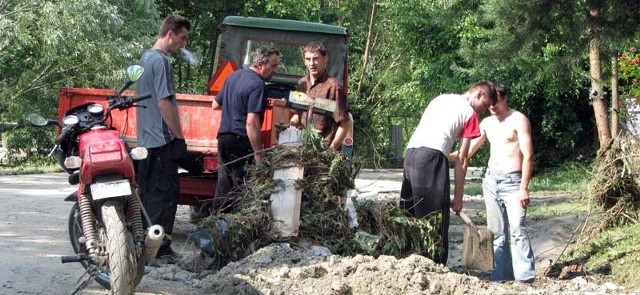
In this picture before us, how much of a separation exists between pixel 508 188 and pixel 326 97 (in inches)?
77.9

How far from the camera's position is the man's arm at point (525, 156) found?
8328 millimetres

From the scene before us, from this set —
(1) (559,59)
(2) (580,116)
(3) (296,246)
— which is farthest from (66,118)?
(2) (580,116)

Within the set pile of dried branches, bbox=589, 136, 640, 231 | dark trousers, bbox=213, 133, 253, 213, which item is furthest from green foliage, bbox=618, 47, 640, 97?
dark trousers, bbox=213, 133, 253, 213

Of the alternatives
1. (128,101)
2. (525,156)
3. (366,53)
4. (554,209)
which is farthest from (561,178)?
(366,53)

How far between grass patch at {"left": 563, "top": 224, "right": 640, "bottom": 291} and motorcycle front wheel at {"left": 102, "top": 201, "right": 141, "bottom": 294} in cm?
423

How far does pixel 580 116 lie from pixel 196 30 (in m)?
21.0

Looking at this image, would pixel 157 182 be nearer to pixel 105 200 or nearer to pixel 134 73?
pixel 134 73

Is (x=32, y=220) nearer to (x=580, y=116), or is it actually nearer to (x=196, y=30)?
(x=580, y=116)

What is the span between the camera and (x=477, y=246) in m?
8.49

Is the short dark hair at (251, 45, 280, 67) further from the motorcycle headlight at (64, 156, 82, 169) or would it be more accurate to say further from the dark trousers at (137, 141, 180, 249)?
the motorcycle headlight at (64, 156, 82, 169)

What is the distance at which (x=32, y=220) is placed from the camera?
11.1 meters

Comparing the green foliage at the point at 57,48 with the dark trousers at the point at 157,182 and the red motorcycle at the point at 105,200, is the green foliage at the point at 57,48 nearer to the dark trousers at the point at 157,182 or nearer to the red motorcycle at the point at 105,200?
the dark trousers at the point at 157,182

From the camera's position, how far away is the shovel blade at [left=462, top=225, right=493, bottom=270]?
334 inches

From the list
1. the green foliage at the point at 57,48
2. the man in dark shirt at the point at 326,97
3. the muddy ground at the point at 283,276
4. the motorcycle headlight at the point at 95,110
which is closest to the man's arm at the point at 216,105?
the man in dark shirt at the point at 326,97
